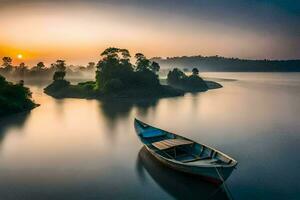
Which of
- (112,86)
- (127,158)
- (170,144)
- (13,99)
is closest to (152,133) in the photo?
(127,158)

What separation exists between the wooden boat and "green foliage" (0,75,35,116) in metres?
40.7

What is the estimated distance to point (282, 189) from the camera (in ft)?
76.6

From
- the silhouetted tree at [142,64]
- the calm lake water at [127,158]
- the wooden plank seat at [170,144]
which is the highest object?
the silhouetted tree at [142,64]

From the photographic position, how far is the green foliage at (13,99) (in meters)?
61.3

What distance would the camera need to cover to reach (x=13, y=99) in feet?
219

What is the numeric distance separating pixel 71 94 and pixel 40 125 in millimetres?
52763

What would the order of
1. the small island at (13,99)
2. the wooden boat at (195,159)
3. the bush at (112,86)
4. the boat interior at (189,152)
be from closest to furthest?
1. the wooden boat at (195,159)
2. the boat interior at (189,152)
3. the small island at (13,99)
4. the bush at (112,86)

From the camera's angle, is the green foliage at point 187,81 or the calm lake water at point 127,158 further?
the green foliage at point 187,81

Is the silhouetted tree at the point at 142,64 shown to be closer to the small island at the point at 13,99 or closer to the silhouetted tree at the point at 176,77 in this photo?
the silhouetted tree at the point at 176,77

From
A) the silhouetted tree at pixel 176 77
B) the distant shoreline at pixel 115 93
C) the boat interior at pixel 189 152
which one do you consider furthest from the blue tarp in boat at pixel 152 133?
the silhouetted tree at pixel 176 77

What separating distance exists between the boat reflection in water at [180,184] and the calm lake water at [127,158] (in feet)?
0.15

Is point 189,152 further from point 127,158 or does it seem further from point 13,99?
point 13,99

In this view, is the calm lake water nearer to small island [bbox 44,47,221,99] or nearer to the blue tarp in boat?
the blue tarp in boat

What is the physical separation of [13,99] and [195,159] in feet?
180
